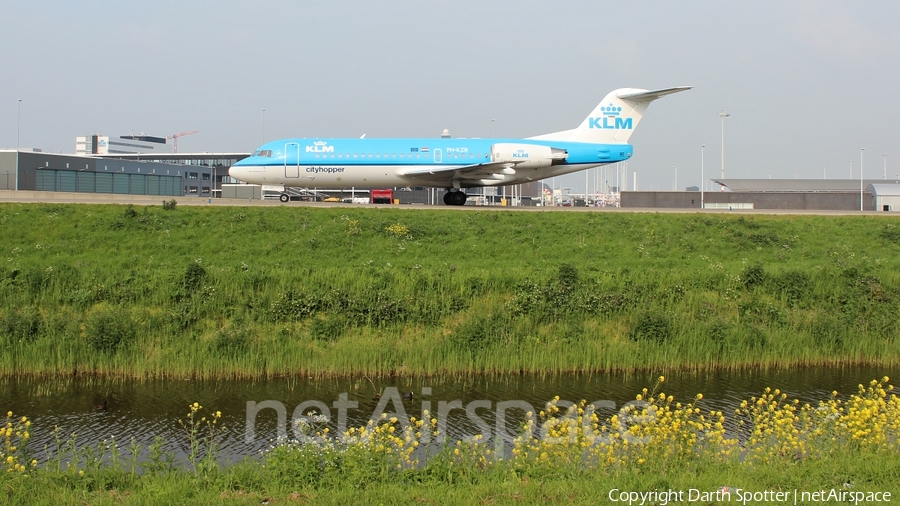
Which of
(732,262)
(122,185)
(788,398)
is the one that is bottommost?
(788,398)

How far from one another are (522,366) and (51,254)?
48.1 ft

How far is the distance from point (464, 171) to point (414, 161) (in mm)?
2722

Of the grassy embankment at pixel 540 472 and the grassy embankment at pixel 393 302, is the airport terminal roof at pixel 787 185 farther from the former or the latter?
the grassy embankment at pixel 540 472

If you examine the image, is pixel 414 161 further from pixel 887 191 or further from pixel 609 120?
pixel 887 191

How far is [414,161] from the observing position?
3888cm

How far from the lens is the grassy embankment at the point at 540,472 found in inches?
328

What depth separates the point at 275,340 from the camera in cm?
1886

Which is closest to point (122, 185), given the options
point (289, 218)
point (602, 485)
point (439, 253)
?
point (289, 218)

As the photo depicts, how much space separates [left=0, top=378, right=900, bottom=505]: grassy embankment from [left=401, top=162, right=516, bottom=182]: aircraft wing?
27357 millimetres

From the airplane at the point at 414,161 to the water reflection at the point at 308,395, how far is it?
20712 mm

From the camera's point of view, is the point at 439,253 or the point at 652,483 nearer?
the point at 652,483

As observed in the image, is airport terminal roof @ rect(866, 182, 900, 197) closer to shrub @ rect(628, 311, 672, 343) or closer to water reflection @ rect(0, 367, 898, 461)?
water reflection @ rect(0, 367, 898, 461)

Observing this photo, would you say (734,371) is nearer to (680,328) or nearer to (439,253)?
(680,328)

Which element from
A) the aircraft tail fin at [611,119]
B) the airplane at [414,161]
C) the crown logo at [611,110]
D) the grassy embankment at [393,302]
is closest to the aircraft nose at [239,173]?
the airplane at [414,161]
